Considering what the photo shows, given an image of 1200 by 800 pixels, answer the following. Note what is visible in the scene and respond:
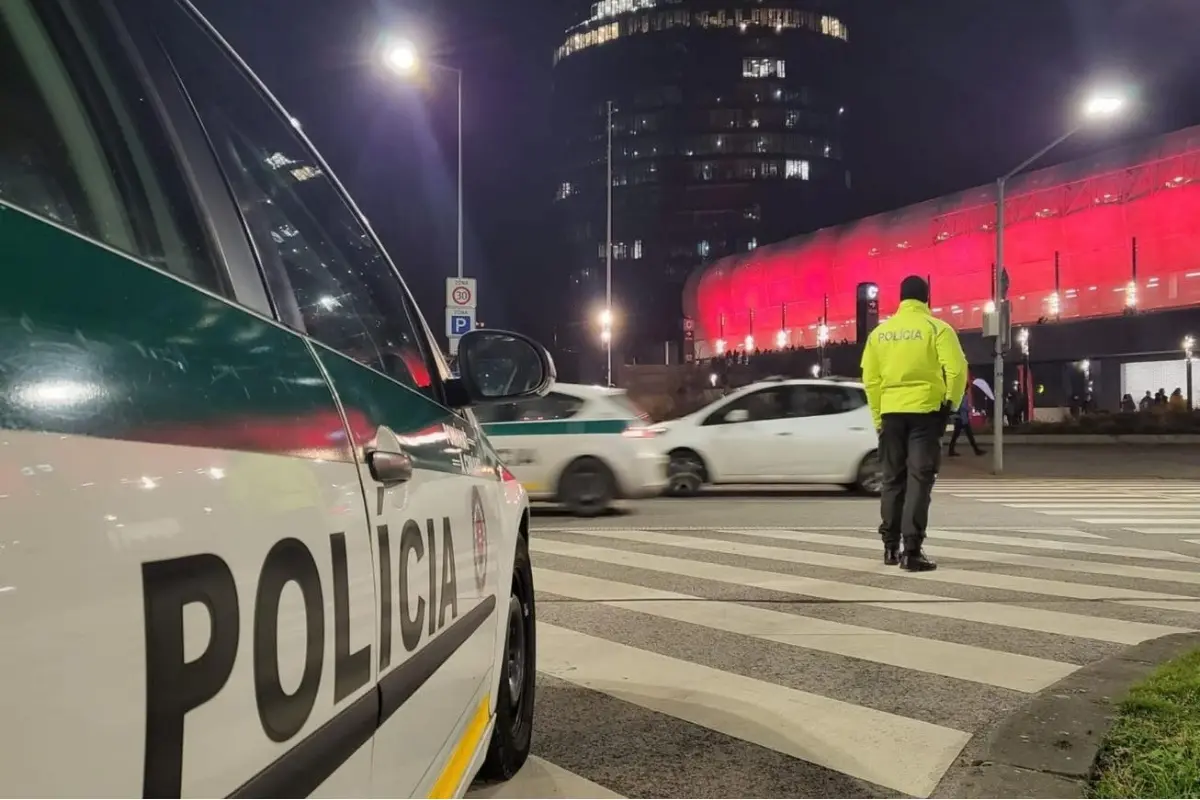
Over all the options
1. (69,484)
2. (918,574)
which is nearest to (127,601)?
(69,484)

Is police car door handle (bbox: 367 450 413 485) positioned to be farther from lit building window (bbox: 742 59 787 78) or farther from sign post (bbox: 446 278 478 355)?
lit building window (bbox: 742 59 787 78)

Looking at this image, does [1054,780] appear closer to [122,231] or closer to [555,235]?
[122,231]

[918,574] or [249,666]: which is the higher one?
[249,666]

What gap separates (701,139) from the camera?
337 feet

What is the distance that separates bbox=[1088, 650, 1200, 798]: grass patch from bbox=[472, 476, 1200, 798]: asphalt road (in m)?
0.47

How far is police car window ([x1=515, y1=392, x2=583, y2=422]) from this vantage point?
11.1m

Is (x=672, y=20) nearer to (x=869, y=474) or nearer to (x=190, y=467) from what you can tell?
(x=869, y=474)

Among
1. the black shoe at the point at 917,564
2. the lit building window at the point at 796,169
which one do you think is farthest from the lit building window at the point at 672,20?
the black shoe at the point at 917,564

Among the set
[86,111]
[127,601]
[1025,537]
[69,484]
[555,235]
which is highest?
[555,235]

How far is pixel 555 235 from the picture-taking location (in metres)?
113

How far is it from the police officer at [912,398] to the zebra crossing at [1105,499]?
13.4 feet

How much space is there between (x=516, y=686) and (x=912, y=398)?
441 centimetres

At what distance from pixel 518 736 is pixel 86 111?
8.31 ft

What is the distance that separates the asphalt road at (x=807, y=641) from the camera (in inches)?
136
